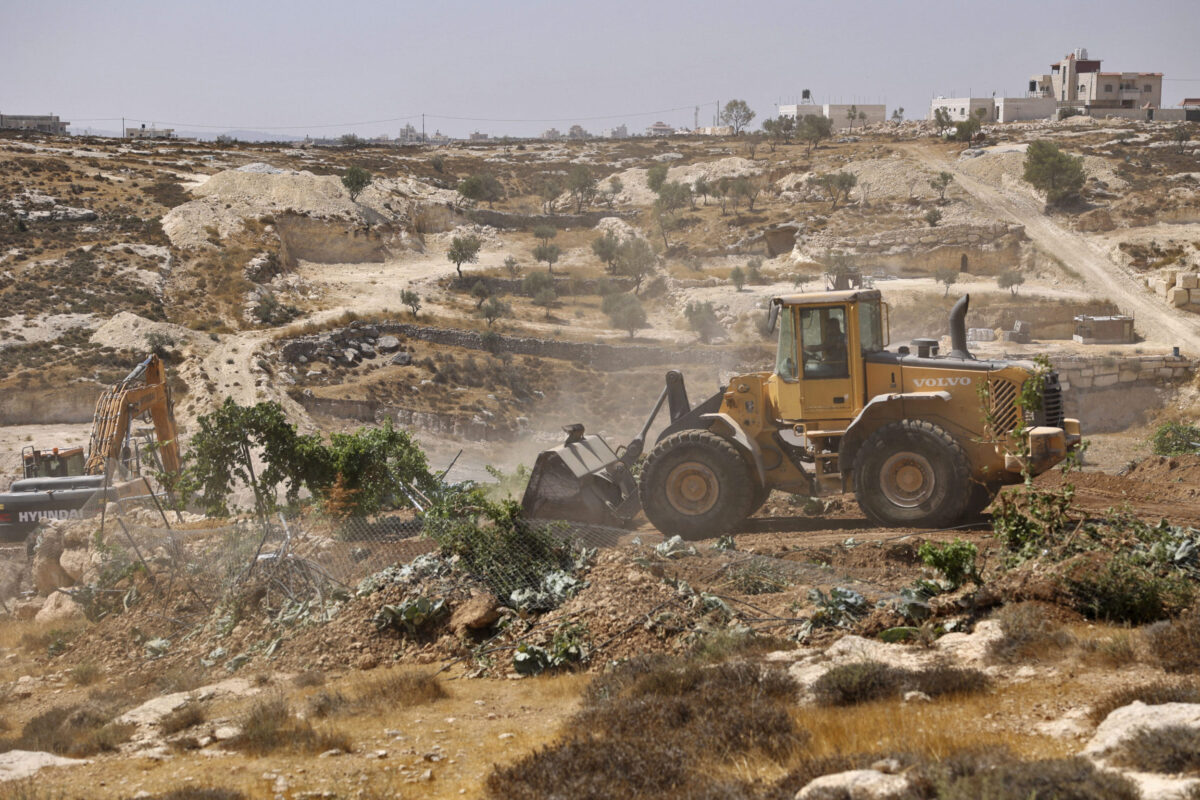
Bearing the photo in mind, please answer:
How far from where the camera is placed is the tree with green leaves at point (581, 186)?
75.2m

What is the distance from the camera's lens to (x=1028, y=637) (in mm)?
7855

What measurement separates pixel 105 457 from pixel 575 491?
413 inches

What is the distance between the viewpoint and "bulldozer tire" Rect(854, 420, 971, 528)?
39.1ft

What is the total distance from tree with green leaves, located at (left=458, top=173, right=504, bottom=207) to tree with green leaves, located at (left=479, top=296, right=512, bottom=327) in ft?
76.3

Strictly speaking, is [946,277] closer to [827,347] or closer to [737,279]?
[737,279]

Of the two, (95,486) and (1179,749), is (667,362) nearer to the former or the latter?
(95,486)

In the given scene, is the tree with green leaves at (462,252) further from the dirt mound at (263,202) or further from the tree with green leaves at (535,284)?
the dirt mound at (263,202)

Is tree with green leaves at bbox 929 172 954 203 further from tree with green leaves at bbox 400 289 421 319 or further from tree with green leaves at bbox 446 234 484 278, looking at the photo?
tree with green leaves at bbox 400 289 421 319

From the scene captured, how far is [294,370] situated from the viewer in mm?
40500

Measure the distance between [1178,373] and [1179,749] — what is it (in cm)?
3097

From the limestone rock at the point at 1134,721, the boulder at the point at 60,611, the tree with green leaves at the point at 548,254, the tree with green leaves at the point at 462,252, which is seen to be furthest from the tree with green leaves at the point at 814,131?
the limestone rock at the point at 1134,721

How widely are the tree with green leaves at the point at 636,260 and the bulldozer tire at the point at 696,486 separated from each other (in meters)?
42.3

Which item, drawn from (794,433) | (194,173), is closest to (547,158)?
(194,173)

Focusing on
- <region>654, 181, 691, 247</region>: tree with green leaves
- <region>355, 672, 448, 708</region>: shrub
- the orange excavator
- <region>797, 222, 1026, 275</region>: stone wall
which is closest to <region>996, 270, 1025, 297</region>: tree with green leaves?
<region>797, 222, 1026, 275</region>: stone wall
